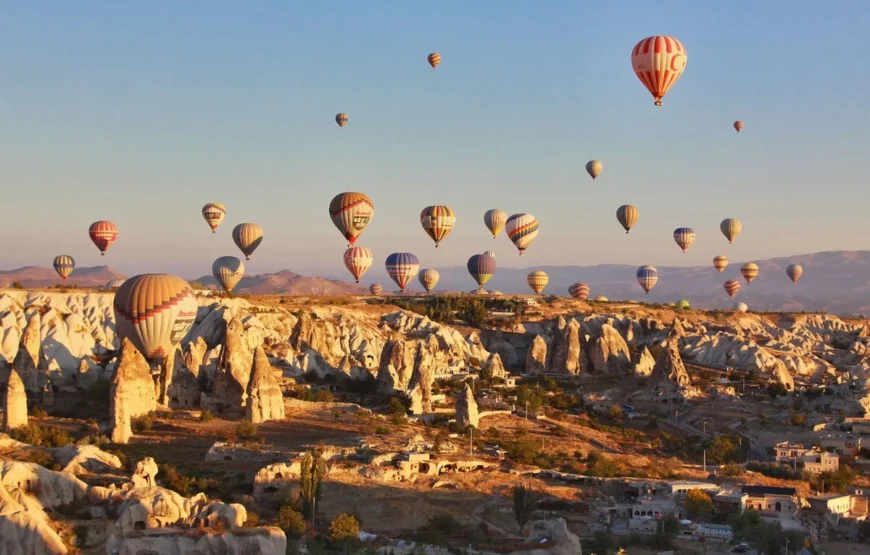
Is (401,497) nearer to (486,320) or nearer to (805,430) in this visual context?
(805,430)

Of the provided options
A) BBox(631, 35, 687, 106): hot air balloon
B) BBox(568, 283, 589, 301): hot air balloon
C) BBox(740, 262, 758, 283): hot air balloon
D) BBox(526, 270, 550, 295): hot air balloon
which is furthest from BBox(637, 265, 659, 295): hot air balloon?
BBox(631, 35, 687, 106): hot air balloon

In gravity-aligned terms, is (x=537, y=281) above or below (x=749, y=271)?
below

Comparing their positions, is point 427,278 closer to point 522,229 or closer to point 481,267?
point 481,267

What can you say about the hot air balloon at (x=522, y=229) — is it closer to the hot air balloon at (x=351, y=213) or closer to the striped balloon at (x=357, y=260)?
the striped balloon at (x=357, y=260)

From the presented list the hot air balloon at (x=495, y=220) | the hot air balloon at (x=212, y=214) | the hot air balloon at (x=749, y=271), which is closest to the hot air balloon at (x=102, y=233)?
the hot air balloon at (x=212, y=214)

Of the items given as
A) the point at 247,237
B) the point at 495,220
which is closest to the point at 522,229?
the point at 495,220

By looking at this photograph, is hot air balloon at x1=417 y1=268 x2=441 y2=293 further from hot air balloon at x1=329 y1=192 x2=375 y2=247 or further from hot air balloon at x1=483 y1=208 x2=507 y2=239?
hot air balloon at x1=329 y1=192 x2=375 y2=247
